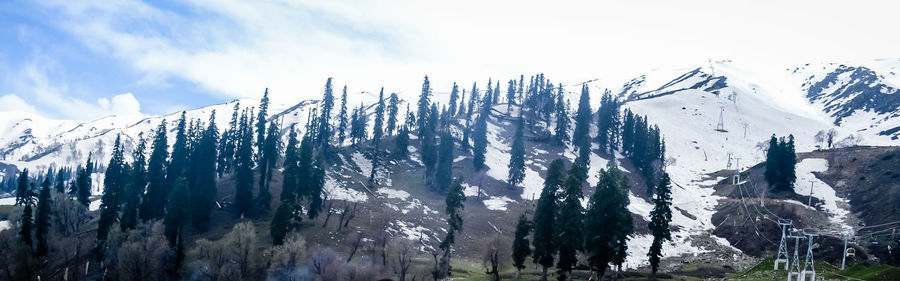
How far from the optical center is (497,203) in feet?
395

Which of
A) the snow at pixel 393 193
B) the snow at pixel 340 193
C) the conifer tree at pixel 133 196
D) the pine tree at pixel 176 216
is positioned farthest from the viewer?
the snow at pixel 393 193

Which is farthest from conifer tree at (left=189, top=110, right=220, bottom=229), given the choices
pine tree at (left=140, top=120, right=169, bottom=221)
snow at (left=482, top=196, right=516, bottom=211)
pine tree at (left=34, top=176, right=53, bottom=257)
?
snow at (left=482, top=196, right=516, bottom=211)

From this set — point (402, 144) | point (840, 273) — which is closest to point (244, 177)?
point (402, 144)

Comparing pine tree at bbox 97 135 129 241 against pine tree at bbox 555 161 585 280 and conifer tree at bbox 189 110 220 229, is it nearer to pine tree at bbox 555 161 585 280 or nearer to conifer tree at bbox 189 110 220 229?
conifer tree at bbox 189 110 220 229

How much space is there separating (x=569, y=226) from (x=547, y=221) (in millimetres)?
4041

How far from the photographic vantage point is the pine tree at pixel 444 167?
124m

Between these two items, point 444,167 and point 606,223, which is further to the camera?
point 444,167

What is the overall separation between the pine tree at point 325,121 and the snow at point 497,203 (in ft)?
113

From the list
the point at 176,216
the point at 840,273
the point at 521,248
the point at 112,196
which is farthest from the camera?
the point at 112,196

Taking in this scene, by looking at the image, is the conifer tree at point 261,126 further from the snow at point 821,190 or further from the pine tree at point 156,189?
the snow at point 821,190

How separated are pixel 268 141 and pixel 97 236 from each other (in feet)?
94.6

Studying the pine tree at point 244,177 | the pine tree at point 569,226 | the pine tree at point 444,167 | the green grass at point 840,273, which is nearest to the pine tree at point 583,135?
the pine tree at point 444,167

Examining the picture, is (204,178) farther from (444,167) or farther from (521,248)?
(521,248)

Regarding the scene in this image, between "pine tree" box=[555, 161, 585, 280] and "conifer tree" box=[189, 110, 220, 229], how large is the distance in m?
54.8
